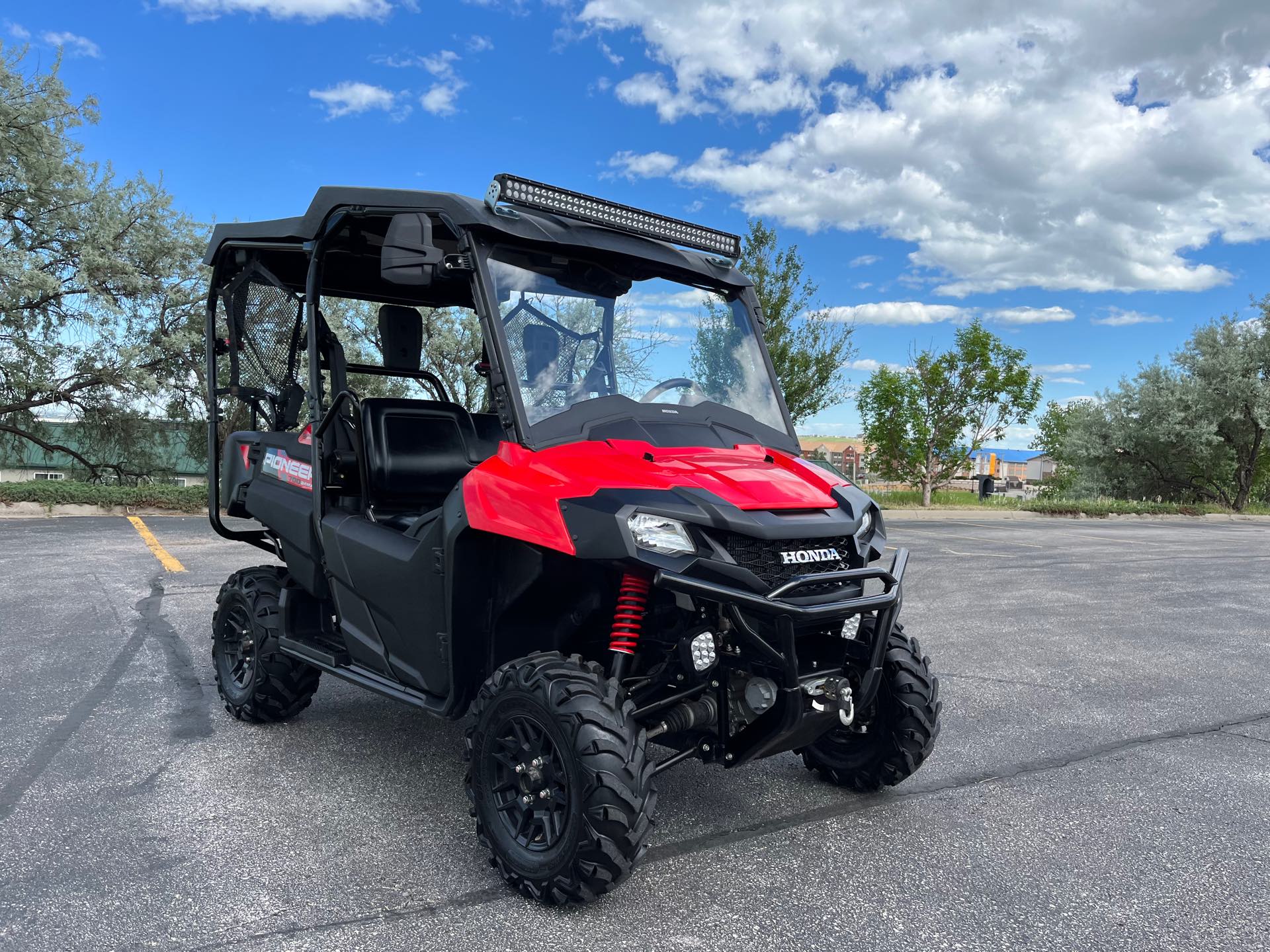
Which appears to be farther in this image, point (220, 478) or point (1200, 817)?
point (220, 478)

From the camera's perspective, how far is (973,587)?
11008mm

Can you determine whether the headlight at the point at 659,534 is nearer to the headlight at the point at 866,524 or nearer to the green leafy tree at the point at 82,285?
the headlight at the point at 866,524

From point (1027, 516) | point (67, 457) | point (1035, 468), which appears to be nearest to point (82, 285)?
point (67, 457)

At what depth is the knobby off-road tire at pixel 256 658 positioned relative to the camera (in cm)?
497

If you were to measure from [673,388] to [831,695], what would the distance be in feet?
4.60

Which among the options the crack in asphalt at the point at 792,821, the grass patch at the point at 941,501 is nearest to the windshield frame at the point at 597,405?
the crack in asphalt at the point at 792,821

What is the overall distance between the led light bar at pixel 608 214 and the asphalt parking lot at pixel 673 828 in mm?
2431

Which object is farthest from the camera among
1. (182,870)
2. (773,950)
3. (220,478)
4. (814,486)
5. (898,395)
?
(898,395)

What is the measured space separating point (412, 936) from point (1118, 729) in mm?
4244

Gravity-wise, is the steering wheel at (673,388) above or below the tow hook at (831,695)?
above

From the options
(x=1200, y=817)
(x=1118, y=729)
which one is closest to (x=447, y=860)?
(x=1200, y=817)

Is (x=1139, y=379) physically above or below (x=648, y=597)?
above

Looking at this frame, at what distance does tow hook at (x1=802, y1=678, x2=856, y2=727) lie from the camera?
3.37 m

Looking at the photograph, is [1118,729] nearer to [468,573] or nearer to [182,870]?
[468,573]
